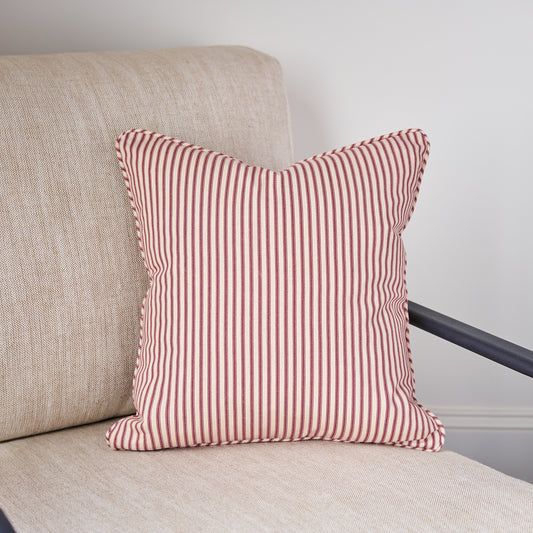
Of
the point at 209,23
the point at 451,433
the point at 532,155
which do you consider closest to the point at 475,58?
the point at 532,155

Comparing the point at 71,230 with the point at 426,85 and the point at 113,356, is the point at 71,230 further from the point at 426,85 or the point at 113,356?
the point at 426,85

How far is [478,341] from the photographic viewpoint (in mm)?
1003

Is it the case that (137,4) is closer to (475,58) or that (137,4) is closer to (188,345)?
(475,58)

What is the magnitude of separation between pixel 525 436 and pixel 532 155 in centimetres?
61

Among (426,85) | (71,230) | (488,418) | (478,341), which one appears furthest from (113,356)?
(488,418)

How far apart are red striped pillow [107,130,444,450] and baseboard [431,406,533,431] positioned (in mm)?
658

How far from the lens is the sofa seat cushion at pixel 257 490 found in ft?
2.63

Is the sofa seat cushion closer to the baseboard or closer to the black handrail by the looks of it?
the black handrail

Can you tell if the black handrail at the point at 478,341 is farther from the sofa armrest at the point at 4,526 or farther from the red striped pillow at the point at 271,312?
the sofa armrest at the point at 4,526

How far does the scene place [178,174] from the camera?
96 centimetres

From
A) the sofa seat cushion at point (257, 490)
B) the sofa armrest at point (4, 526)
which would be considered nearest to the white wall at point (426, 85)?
the sofa seat cushion at point (257, 490)

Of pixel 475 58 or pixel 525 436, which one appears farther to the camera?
pixel 525 436

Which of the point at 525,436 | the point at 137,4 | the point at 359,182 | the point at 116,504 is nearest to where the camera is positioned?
the point at 116,504

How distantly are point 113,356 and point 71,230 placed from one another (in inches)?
7.4
